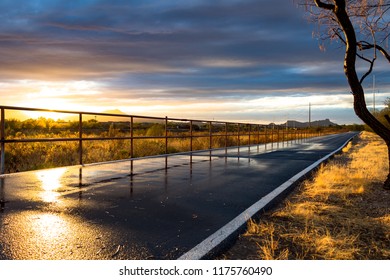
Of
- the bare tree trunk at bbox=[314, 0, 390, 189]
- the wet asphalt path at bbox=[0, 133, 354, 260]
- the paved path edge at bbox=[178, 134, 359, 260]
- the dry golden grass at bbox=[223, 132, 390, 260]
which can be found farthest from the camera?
the bare tree trunk at bbox=[314, 0, 390, 189]

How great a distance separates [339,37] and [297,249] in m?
6.31

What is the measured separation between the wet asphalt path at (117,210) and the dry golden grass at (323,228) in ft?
1.73

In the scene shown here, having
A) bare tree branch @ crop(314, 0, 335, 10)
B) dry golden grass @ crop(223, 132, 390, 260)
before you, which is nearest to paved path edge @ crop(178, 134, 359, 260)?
dry golden grass @ crop(223, 132, 390, 260)

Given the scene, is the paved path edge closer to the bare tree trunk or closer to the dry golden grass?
the dry golden grass

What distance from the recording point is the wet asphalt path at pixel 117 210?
3.62 metres

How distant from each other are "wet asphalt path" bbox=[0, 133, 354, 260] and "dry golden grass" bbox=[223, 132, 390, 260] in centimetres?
53

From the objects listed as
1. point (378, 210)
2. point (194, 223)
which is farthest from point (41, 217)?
point (378, 210)

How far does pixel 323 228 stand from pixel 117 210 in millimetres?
2736

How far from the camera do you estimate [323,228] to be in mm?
4551

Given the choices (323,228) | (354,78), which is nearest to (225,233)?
(323,228)

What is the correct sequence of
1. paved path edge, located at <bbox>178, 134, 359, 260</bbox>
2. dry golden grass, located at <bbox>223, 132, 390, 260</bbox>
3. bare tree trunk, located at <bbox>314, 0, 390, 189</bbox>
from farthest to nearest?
bare tree trunk, located at <bbox>314, 0, 390, 189</bbox> → dry golden grass, located at <bbox>223, 132, 390, 260</bbox> → paved path edge, located at <bbox>178, 134, 359, 260</bbox>

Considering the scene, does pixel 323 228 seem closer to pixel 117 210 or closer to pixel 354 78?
pixel 117 210

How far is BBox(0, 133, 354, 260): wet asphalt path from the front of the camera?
3621mm
